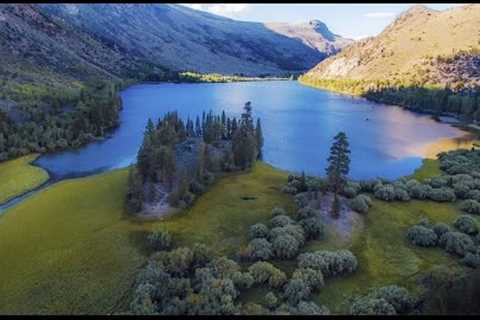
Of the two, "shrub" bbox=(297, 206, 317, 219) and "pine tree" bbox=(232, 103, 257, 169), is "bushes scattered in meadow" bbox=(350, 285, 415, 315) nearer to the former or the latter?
"shrub" bbox=(297, 206, 317, 219)

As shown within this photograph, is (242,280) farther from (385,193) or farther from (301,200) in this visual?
(385,193)

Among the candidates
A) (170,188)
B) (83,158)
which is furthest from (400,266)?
(83,158)

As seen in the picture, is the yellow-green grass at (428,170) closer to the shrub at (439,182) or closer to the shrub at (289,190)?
the shrub at (439,182)

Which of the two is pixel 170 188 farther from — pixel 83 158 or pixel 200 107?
pixel 200 107

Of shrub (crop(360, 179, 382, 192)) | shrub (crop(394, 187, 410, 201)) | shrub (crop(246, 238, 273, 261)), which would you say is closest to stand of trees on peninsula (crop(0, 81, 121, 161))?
shrub (crop(246, 238, 273, 261))

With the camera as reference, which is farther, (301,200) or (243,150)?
(243,150)

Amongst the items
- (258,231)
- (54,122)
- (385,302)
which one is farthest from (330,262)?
(54,122)
